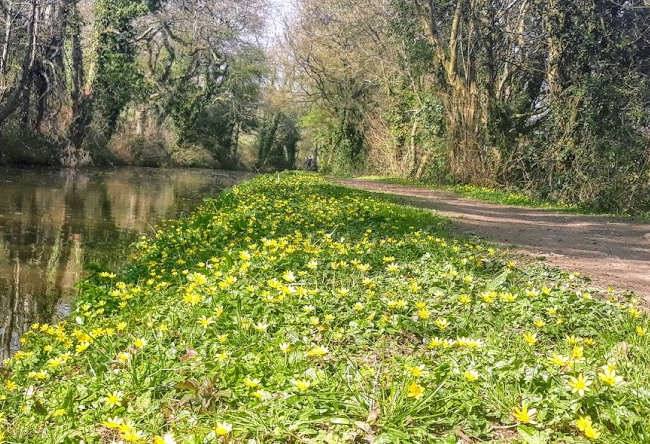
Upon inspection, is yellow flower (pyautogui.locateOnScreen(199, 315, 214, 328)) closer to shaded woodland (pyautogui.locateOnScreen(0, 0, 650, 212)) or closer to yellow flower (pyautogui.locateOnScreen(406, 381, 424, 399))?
yellow flower (pyautogui.locateOnScreen(406, 381, 424, 399))

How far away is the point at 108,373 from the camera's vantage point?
3.03 metres

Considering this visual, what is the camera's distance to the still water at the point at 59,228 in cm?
580

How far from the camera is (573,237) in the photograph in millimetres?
9031

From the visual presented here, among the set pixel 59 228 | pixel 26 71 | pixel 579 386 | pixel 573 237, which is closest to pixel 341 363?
pixel 579 386

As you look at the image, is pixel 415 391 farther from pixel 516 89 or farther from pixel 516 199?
pixel 516 89

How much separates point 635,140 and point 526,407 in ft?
48.9

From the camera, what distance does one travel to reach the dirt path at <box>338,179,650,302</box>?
6.09m

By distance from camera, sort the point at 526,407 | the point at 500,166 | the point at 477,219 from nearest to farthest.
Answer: the point at 526,407 → the point at 477,219 → the point at 500,166

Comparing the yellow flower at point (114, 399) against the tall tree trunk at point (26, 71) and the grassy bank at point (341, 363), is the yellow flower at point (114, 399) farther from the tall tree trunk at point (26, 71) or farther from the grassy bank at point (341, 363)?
the tall tree trunk at point (26, 71)

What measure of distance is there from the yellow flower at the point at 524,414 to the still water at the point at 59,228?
13.0 ft

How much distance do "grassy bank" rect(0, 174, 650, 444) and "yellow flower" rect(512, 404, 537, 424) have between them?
0.04 feet

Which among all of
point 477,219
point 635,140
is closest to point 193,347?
point 477,219

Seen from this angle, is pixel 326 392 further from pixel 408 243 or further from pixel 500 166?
pixel 500 166

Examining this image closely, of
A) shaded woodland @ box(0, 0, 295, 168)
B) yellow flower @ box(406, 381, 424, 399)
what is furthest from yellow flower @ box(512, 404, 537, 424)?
shaded woodland @ box(0, 0, 295, 168)
